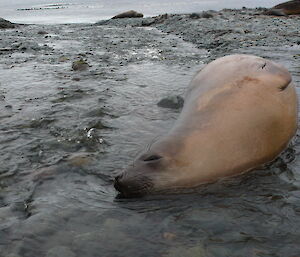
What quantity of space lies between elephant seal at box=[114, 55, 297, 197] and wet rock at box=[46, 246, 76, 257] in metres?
0.74

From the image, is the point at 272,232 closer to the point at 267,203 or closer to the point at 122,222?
the point at 267,203

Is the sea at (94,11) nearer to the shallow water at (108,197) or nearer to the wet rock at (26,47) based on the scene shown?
the wet rock at (26,47)

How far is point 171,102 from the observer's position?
5.55 metres

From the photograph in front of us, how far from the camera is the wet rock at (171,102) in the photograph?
549 centimetres

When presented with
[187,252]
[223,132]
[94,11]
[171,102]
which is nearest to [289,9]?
[171,102]

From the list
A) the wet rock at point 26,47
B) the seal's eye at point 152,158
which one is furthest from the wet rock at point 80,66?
the seal's eye at point 152,158

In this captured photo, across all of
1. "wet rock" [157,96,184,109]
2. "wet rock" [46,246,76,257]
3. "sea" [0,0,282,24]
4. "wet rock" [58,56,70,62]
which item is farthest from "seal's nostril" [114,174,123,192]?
"sea" [0,0,282,24]

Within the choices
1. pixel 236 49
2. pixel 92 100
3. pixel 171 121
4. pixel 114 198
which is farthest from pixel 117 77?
pixel 114 198

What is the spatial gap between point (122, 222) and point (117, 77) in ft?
17.2

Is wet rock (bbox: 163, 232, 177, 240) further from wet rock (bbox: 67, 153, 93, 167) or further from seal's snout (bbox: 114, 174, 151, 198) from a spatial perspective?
wet rock (bbox: 67, 153, 93, 167)

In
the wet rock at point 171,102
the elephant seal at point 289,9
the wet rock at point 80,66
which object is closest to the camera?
the wet rock at point 171,102

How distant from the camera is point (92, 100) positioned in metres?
5.95

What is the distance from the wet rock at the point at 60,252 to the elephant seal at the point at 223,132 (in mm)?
744

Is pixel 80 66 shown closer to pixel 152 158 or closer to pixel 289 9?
pixel 152 158
